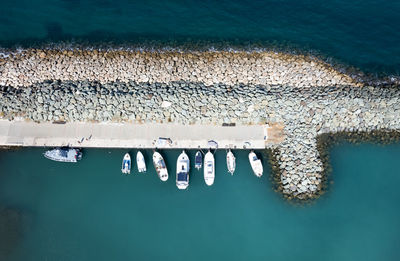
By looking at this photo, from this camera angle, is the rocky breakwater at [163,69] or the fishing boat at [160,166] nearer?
the fishing boat at [160,166]

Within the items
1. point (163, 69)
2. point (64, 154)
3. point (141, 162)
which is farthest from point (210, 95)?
point (64, 154)

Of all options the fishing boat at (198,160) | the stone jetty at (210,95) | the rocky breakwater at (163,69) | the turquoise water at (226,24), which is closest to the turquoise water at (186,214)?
the fishing boat at (198,160)

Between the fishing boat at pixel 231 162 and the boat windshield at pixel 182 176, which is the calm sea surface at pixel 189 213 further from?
the boat windshield at pixel 182 176

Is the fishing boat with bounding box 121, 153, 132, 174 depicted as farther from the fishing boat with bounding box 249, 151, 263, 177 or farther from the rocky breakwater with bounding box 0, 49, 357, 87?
the fishing boat with bounding box 249, 151, 263, 177

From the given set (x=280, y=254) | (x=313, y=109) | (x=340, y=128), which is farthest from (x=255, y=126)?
(x=280, y=254)

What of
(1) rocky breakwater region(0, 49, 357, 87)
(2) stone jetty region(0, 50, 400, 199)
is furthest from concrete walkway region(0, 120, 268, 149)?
(1) rocky breakwater region(0, 49, 357, 87)

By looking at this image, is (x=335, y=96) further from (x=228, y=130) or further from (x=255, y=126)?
(x=228, y=130)
